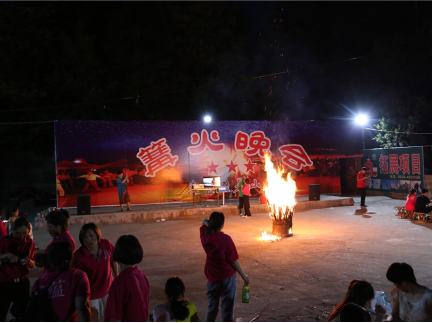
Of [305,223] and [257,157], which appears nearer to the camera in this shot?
[305,223]

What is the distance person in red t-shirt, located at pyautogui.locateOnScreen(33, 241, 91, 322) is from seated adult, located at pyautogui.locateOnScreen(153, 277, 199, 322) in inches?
24.0

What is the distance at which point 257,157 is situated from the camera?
20.1 meters

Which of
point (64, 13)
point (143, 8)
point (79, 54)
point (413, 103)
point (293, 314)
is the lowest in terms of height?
point (293, 314)

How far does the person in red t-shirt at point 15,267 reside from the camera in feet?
13.7

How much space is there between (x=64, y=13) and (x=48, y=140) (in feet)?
29.9

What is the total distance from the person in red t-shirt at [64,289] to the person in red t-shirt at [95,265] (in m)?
0.86

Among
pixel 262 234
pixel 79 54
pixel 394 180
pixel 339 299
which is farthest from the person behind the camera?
pixel 79 54

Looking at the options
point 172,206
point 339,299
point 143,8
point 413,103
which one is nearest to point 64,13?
point 143,8

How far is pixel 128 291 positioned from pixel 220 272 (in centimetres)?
151

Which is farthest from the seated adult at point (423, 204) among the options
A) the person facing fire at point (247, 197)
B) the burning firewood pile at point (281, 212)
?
the person facing fire at point (247, 197)

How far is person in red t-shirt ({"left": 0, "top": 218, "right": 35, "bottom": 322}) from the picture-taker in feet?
13.7

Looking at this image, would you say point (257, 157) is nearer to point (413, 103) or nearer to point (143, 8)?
point (413, 103)

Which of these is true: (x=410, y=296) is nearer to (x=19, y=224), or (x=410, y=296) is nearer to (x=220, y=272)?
(x=220, y=272)

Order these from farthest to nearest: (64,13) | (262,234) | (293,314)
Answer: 1. (64,13)
2. (262,234)
3. (293,314)
